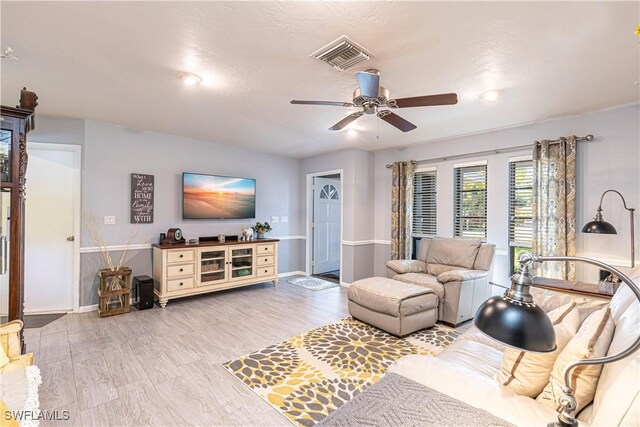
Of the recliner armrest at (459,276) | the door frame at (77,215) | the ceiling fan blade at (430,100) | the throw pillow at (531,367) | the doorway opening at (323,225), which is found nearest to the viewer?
the throw pillow at (531,367)

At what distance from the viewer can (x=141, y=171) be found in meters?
4.35

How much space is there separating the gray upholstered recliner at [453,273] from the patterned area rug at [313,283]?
1.55 meters

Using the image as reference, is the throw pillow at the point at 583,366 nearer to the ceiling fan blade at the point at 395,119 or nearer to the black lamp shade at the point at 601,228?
the ceiling fan blade at the point at 395,119

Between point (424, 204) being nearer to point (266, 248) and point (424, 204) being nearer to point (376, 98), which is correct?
point (266, 248)

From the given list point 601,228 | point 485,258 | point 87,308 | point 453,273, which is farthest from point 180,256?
point 601,228

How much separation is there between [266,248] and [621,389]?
15.3 feet

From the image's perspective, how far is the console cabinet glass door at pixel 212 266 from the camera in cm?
446

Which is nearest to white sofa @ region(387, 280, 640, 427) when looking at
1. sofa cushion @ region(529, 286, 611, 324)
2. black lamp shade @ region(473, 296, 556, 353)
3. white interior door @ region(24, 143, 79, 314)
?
black lamp shade @ region(473, 296, 556, 353)

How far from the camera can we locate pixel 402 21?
1827 mm

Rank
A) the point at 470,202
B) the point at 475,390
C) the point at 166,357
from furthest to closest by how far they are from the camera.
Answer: the point at 470,202, the point at 166,357, the point at 475,390

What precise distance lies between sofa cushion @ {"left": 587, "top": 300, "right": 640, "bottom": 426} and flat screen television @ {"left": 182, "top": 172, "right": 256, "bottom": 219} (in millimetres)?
4837

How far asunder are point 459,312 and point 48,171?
538 cm

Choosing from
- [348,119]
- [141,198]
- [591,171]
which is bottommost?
[141,198]

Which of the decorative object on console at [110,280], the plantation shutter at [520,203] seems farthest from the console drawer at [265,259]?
the plantation shutter at [520,203]
